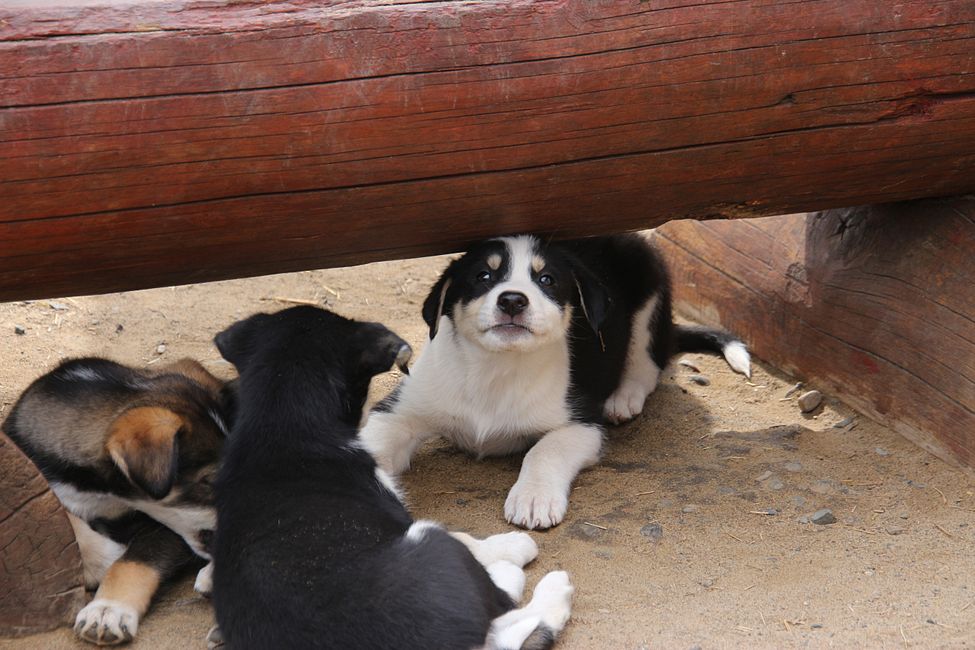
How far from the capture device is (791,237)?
17.8 feet

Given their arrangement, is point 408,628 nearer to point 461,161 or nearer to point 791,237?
point 461,161

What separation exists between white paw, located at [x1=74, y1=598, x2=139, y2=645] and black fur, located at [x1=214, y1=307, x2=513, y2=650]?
1.70 feet

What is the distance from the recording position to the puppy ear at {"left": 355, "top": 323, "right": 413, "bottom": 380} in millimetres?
3555

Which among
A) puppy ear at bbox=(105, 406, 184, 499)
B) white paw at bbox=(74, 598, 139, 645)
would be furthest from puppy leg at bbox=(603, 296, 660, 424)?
white paw at bbox=(74, 598, 139, 645)

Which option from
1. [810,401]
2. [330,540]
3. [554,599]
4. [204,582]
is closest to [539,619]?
[554,599]

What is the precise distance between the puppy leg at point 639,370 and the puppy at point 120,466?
205cm

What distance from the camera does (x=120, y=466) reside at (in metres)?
3.47

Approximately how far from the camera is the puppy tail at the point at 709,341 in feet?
18.6

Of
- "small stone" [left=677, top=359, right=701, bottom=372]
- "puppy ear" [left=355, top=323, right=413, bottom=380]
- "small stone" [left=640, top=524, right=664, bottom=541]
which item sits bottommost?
"small stone" [left=677, top=359, right=701, bottom=372]

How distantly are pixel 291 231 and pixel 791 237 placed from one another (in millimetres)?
2739

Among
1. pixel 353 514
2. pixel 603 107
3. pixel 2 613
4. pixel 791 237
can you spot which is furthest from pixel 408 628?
pixel 791 237

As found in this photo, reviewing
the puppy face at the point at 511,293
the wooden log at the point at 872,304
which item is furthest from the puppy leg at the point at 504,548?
the wooden log at the point at 872,304

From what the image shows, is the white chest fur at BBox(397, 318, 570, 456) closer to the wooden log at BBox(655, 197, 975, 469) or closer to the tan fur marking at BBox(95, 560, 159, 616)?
the wooden log at BBox(655, 197, 975, 469)

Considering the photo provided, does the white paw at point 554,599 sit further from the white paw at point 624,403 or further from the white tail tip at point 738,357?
the white tail tip at point 738,357
